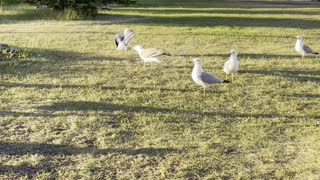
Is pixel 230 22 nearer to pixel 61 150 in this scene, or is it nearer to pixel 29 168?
pixel 61 150

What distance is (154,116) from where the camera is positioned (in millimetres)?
7664

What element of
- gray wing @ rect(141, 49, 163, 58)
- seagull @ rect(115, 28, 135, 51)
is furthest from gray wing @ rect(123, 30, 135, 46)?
gray wing @ rect(141, 49, 163, 58)

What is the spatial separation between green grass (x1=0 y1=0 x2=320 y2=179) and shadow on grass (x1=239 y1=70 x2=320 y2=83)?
0.04 meters

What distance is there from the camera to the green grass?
5.77 metres

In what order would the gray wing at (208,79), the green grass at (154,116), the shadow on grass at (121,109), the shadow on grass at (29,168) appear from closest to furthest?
the shadow on grass at (29,168) → the green grass at (154,116) → the shadow on grass at (121,109) → the gray wing at (208,79)

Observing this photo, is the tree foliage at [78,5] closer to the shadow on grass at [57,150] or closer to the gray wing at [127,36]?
the gray wing at [127,36]

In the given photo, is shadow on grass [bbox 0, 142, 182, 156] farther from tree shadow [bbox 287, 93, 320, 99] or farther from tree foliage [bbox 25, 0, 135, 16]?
tree foliage [bbox 25, 0, 135, 16]

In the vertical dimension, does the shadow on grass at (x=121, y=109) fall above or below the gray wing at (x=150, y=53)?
below

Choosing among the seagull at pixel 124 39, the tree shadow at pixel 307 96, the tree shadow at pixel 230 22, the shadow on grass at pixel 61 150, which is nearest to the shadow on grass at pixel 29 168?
the shadow on grass at pixel 61 150

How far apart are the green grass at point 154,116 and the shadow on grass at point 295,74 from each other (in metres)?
0.04

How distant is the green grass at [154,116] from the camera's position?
577 cm

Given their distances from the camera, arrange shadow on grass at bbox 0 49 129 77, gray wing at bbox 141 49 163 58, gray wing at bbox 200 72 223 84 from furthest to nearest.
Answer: shadow on grass at bbox 0 49 129 77 < gray wing at bbox 141 49 163 58 < gray wing at bbox 200 72 223 84

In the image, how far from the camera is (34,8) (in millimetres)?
28500

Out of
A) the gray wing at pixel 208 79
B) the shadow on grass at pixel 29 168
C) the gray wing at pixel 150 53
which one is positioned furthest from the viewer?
the gray wing at pixel 150 53
